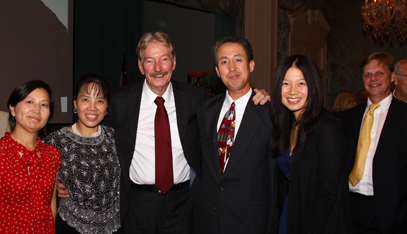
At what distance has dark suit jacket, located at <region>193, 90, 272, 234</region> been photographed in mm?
1943

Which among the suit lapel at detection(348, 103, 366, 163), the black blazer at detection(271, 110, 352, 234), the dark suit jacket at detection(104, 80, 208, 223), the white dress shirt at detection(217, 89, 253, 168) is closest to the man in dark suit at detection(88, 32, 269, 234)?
the dark suit jacket at detection(104, 80, 208, 223)

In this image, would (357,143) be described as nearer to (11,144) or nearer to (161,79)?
(161,79)

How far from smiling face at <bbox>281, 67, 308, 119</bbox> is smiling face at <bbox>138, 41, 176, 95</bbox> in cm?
87

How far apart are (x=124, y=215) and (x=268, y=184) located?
98cm

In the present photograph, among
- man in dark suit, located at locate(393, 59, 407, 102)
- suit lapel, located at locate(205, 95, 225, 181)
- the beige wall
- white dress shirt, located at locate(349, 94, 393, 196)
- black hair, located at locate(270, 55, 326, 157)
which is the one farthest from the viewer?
the beige wall

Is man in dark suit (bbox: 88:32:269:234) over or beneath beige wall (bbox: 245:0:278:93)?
beneath

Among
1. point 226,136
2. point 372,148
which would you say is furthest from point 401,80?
point 226,136

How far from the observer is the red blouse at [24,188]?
168 cm

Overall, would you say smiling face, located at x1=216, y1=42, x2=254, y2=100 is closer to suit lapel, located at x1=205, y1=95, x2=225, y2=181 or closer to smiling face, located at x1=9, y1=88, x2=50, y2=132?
suit lapel, located at x1=205, y1=95, x2=225, y2=181

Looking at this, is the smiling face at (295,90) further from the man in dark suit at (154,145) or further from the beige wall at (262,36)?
the beige wall at (262,36)

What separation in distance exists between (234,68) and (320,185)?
91 cm

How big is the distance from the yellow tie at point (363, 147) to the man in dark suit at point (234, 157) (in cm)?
76

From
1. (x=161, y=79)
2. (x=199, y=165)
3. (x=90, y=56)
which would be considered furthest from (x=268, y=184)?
(x=90, y=56)

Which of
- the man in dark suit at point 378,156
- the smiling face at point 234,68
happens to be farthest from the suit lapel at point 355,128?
the smiling face at point 234,68
